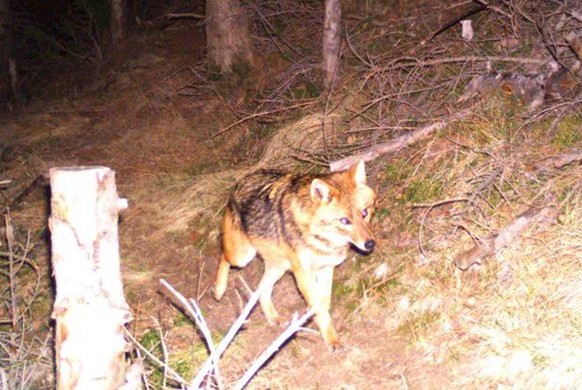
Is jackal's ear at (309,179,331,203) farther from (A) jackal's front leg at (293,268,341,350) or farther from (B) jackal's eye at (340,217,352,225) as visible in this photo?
(A) jackal's front leg at (293,268,341,350)

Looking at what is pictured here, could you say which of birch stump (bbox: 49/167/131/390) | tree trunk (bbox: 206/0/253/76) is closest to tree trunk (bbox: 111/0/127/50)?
tree trunk (bbox: 206/0/253/76)

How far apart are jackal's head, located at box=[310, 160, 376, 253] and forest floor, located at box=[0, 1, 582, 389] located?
24.8 inches

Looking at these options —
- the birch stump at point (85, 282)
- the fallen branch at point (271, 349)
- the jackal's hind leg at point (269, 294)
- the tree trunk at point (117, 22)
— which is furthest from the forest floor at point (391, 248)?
the tree trunk at point (117, 22)

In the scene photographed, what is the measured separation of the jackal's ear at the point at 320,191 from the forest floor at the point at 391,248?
96cm

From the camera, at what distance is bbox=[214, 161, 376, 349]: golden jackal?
18.6 ft

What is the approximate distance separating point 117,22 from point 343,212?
10196 mm

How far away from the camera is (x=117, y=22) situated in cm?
1401

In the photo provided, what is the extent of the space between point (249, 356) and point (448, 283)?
6.48ft

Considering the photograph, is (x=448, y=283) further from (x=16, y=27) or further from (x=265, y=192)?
(x=16, y=27)

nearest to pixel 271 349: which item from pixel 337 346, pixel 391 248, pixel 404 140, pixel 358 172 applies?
pixel 337 346

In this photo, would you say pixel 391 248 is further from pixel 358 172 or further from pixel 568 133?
pixel 568 133

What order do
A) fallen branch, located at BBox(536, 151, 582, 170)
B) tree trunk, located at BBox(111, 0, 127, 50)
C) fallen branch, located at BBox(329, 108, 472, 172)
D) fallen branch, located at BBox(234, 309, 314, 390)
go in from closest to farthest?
fallen branch, located at BBox(234, 309, 314, 390), fallen branch, located at BBox(536, 151, 582, 170), fallen branch, located at BBox(329, 108, 472, 172), tree trunk, located at BBox(111, 0, 127, 50)

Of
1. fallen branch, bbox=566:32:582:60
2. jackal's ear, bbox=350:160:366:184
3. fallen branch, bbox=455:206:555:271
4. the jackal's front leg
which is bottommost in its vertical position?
the jackal's front leg

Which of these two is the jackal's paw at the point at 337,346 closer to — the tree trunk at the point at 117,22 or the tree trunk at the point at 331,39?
the tree trunk at the point at 331,39
